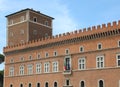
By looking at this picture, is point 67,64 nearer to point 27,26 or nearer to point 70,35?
point 70,35

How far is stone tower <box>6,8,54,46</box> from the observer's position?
50062mm

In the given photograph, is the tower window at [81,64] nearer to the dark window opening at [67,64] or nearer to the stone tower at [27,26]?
the dark window opening at [67,64]

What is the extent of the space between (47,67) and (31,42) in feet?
18.7

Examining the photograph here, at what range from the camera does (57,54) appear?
42812mm

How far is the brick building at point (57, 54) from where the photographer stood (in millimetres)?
36469

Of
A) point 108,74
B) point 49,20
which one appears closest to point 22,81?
point 49,20

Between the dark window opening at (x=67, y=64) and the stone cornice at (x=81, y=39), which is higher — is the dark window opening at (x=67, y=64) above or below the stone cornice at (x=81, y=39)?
below

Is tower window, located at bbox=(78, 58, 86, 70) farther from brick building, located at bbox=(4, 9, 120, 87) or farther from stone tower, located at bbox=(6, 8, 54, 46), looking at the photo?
stone tower, located at bbox=(6, 8, 54, 46)

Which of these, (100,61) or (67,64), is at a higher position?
(100,61)

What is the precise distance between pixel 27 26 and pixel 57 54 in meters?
9.66

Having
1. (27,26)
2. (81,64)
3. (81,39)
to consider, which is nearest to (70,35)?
(81,39)

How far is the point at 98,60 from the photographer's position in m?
37.6

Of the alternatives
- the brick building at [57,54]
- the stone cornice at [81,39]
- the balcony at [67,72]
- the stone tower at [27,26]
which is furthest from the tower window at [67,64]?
the stone tower at [27,26]

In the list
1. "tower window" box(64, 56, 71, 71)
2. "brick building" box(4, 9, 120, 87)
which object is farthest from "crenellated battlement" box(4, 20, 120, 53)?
"tower window" box(64, 56, 71, 71)
